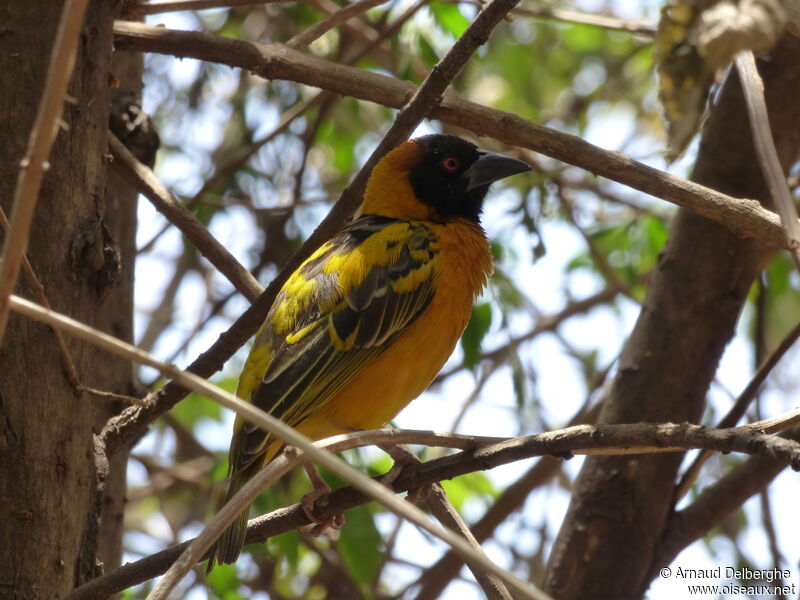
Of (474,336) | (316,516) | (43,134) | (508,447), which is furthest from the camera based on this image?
(474,336)

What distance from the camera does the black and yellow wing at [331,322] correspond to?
11.9 feet

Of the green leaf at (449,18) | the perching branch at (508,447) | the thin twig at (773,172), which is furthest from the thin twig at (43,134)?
the green leaf at (449,18)

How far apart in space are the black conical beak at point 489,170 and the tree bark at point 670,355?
75 cm

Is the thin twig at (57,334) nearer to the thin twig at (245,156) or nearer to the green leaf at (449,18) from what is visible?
the thin twig at (245,156)

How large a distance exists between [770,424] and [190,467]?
176 inches

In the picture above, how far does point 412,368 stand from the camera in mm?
3736

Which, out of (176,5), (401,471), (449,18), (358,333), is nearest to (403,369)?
(358,333)

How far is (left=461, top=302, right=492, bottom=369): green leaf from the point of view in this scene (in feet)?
14.4

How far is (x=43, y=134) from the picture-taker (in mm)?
1503

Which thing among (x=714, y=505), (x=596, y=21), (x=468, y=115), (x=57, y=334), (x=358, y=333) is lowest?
(x=57, y=334)

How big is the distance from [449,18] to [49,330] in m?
2.77

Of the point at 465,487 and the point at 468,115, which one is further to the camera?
the point at 465,487

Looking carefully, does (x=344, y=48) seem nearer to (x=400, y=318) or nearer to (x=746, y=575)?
(x=400, y=318)

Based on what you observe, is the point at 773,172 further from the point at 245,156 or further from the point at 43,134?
the point at 245,156
